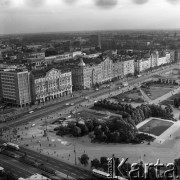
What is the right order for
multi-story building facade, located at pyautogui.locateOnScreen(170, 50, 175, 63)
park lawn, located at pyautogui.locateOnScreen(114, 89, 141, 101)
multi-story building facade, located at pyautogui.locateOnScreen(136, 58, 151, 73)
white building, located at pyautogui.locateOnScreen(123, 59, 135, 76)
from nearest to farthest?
park lawn, located at pyautogui.locateOnScreen(114, 89, 141, 101) < white building, located at pyautogui.locateOnScreen(123, 59, 135, 76) < multi-story building facade, located at pyautogui.locateOnScreen(136, 58, 151, 73) < multi-story building facade, located at pyautogui.locateOnScreen(170, 50, 175, 63)

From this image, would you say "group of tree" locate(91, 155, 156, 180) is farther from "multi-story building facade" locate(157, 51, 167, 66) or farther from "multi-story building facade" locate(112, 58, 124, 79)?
"multi-story building facade" locate(157, 51, 167, 66)

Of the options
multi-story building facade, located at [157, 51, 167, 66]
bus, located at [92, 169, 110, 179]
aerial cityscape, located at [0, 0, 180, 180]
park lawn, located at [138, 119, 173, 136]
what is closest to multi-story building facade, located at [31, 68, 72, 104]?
aerial cityscape, located at [0, 0, 180, 180]

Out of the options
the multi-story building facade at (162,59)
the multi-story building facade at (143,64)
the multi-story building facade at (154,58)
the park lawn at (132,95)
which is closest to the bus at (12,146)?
the park lawn at (132,95)

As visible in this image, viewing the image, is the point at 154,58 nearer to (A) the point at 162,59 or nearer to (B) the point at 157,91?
(A) the point at 162,59

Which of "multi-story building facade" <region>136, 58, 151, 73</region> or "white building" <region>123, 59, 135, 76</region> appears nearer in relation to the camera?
"white building" <region>123, 59, 135, 76</region>

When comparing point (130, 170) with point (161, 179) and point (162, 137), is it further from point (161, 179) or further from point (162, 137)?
point (162, 137)
